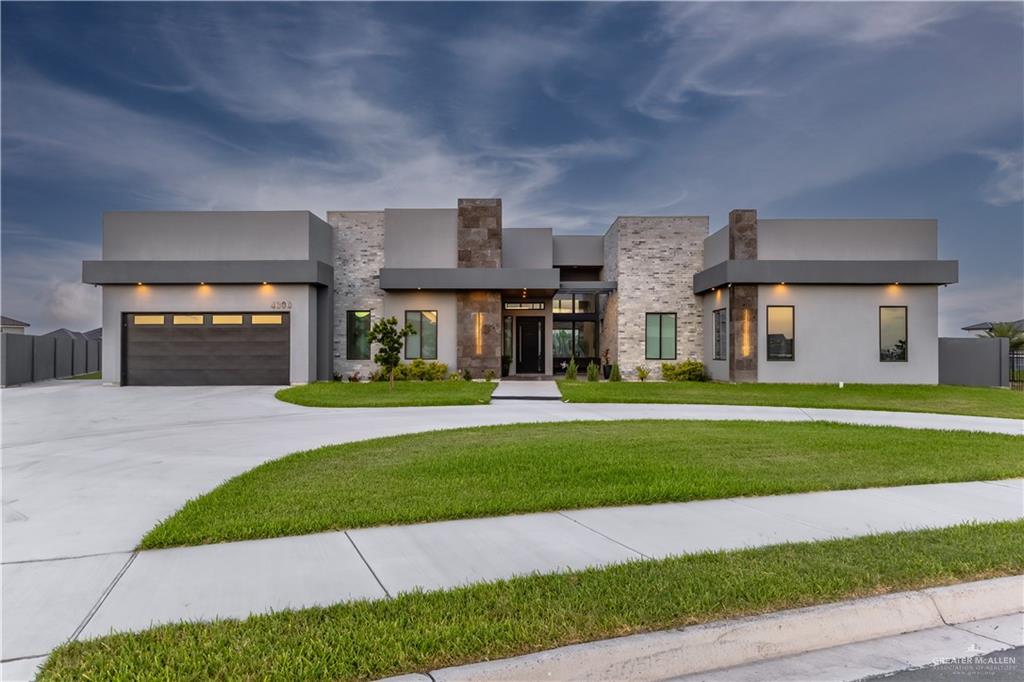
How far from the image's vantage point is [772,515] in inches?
228

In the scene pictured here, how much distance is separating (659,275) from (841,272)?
7251 mm

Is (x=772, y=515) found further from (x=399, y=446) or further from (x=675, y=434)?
(x=399, y=446)

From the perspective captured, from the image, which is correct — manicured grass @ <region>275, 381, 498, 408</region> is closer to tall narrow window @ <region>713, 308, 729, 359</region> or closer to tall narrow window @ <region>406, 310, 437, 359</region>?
tall narrow window @ <region>406, 310, 437, 359</region>

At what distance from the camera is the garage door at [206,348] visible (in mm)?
22844

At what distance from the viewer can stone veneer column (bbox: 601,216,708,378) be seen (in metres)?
26.9

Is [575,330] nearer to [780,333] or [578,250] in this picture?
[578,250]

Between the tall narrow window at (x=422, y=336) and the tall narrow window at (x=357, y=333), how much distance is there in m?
1.86

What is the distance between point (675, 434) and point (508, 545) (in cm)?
651

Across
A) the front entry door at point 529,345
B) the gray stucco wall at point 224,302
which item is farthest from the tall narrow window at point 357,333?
the front entry door at point 529,345

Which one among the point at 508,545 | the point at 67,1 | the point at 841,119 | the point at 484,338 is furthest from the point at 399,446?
the point at 841,119

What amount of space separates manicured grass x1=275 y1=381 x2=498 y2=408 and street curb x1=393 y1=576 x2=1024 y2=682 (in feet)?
44.5

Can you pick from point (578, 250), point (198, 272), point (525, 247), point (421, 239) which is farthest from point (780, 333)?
point (198, 272)

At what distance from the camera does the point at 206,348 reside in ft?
75.5

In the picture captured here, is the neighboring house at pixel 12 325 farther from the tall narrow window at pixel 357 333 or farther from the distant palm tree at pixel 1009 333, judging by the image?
the distant palm tree at pixel 1009 333
